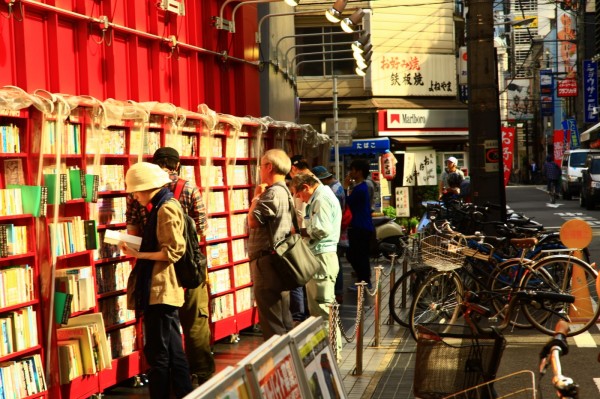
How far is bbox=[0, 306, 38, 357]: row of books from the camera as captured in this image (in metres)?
7.92

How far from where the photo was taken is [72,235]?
895 centimetres

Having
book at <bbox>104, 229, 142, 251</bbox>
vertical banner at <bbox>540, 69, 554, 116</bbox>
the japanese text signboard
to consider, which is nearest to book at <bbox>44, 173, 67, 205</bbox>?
book at <bbox>104, 229, 142, 251</bbox>

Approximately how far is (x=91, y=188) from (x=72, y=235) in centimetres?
43

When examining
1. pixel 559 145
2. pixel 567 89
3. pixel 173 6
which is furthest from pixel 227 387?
pixel 559 145

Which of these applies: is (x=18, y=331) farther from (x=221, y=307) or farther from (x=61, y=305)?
(x=221, y=307)

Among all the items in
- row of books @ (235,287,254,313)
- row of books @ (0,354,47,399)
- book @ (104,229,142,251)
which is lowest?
row of books @ (235,287,254,313)

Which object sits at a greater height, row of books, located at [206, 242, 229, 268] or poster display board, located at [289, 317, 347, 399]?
poster display board, located at [289, 317, 347, 399]

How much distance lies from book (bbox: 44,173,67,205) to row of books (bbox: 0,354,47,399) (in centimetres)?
123

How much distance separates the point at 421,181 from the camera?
34.6 m

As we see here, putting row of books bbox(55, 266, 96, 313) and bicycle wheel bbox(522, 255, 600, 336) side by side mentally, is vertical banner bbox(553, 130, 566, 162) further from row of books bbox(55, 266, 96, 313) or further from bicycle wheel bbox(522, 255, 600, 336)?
row of books bbox(55, 266, 96, 313)

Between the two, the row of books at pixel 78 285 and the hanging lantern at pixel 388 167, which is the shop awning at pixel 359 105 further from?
the row of books at pixel 78 285

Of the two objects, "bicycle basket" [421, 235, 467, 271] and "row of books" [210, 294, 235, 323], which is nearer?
"row of books" [210, 294, 235, 323]

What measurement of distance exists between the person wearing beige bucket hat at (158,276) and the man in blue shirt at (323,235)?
9.21ft

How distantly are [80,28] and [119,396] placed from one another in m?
3.94
